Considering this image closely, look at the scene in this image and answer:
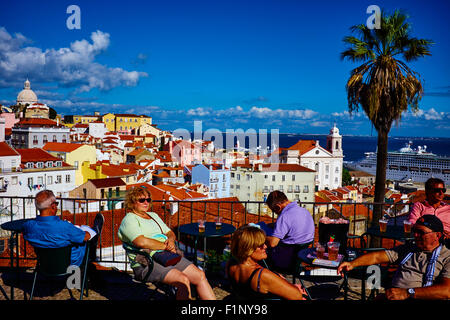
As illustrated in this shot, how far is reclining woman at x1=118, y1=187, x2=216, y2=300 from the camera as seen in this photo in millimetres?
3676

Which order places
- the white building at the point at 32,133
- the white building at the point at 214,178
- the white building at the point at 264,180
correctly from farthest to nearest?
the white building at the point at 32,133 < the white building at the point at 264,180 < the white building at the point at 214,178

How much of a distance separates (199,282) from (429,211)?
3.00 metres

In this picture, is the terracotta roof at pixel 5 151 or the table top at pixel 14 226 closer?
the table top at pixel 14 226

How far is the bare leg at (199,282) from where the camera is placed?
12.0 ft

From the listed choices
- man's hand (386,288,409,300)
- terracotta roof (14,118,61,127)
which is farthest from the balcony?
terracotta roof (14,118,61,127)

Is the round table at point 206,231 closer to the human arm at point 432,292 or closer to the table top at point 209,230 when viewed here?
the table top at point 209,230

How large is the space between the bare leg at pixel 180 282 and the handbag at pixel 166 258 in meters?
0.10

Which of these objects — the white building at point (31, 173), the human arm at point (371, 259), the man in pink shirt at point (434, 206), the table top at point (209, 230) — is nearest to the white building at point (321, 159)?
the white building at point (31, 173)

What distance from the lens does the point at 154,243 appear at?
156 inches

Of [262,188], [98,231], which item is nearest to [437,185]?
[98,231]

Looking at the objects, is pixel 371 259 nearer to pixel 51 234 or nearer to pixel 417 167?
pixel 51 234

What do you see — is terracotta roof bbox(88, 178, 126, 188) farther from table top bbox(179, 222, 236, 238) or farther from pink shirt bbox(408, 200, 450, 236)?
pink shirt bbox(408, 200, 450, 236)
